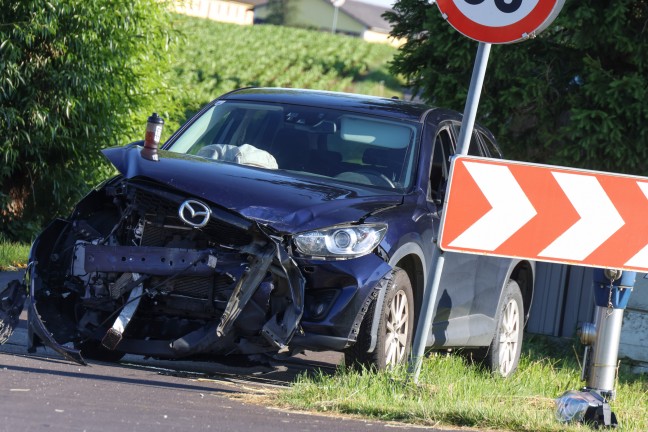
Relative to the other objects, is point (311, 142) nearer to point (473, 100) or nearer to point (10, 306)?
point (473, 100)

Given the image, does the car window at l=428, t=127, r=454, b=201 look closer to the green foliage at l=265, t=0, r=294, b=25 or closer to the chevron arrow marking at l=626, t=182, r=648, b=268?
the chevron arrow marking at l=626, t=182, r=648, b=268

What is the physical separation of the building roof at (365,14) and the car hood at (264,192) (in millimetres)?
130215

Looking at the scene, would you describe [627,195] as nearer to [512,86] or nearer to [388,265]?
[388,265]

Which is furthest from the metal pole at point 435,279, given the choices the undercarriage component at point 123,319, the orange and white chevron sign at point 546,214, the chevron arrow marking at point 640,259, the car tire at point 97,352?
the car tire at point 97,352

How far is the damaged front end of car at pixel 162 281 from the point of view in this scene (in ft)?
22.5

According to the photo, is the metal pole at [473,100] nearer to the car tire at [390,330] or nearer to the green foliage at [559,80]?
the car tire at [390,330]

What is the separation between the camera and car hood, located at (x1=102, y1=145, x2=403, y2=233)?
6949mm

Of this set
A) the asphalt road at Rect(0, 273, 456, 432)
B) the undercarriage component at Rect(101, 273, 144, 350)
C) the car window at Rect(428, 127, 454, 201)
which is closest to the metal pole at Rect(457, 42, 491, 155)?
the car window at Rect(428, 127, 454, 201)

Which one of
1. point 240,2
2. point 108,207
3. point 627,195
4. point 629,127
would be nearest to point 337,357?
point 108,207

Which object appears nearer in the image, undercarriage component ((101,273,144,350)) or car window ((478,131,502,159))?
undercarriage component ((101,273,144,350))

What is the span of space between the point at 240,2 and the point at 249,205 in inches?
5168

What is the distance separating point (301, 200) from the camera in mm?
7094

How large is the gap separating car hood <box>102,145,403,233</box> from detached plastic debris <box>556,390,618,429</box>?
4.96ft

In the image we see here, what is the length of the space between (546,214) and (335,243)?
3.74 feet
